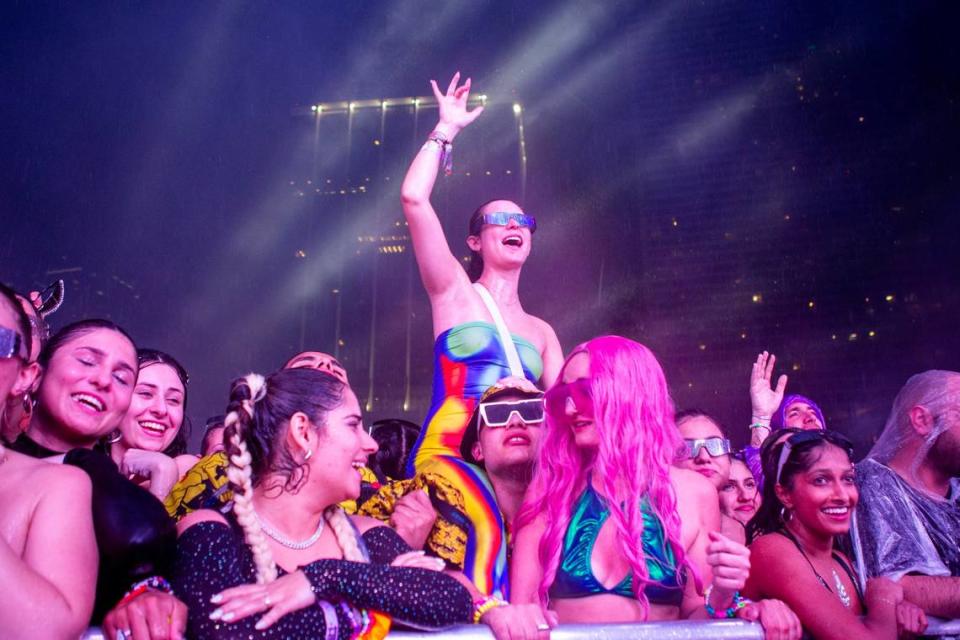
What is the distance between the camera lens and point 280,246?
10586 mm

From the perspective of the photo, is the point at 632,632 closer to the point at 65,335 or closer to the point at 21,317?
the point at 21,317

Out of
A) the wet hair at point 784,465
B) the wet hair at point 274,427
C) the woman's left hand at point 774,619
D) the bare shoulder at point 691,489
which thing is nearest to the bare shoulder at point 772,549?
the wet hair at point 784,465

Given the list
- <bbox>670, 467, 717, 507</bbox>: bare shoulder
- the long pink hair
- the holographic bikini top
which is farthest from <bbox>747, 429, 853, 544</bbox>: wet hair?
the holographic bikini top

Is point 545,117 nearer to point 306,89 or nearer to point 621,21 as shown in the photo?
point 621,21

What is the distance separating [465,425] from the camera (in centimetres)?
284

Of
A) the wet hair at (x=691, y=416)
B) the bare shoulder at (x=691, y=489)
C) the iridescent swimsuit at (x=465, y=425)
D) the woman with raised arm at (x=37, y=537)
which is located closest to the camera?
the woman with raised arm at (x=37, y=537)

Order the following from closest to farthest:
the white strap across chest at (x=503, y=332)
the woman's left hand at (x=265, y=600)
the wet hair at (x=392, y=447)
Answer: the woman's left hand at (x=265, y=600)
the white strap across chest at (x=503, y=332)
the wet hair at (x=392, y=447)

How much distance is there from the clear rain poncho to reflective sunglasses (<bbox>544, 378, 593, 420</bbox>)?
1.26m

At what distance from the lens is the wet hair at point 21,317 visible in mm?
1735

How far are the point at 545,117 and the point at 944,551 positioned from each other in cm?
762

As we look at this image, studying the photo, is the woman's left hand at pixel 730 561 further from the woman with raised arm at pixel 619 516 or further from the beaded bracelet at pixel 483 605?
the beaded bracelet at pixel 483 605

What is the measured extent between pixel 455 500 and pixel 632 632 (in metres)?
0.97

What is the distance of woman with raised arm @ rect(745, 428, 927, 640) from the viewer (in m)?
2.11

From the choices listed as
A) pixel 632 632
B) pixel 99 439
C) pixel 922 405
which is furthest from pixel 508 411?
pixel 922 405
